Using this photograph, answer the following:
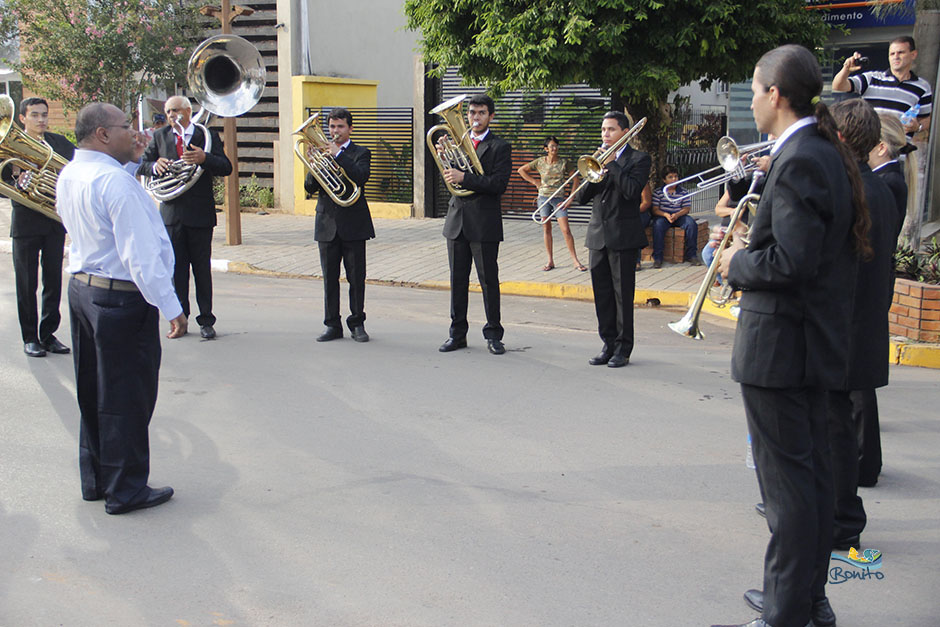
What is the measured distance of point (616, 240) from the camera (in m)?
6.98

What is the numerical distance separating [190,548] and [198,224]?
4.29 metres

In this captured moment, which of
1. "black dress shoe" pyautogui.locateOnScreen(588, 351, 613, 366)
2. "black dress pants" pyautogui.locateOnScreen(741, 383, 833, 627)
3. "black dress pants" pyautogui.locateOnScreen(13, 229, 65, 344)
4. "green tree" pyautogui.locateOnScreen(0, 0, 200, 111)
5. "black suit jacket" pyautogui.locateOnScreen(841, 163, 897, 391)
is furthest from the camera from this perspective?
"green tree" pyautogui.locateOnScreen(0, 0, 200, 111)

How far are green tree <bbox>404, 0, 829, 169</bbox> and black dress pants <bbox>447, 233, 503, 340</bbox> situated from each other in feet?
11.4

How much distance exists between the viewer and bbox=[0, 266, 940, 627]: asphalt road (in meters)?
3.60

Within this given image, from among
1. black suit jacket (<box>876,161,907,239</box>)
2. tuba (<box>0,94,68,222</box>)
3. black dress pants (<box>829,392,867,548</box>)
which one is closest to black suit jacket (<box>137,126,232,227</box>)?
tuba (<box>0,94,68,222</box>)

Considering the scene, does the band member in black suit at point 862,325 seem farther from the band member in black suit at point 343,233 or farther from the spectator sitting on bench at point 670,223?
the spectator sitting on bench at point 670,223

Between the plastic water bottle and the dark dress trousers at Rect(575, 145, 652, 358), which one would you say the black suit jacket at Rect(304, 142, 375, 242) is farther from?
the plastic water bottle

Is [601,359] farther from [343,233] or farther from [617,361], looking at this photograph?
[343,233]

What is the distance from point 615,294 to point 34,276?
445 centimetres

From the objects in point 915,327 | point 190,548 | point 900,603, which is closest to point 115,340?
point 190,548

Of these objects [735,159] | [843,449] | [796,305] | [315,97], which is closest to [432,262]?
[315,97]

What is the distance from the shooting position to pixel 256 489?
4.71 meters

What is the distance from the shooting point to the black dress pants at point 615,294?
7.03 m

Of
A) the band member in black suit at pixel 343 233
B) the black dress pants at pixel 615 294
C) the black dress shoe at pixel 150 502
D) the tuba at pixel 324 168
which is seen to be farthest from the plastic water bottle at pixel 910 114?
the black dress shoe at pixel 150 502
